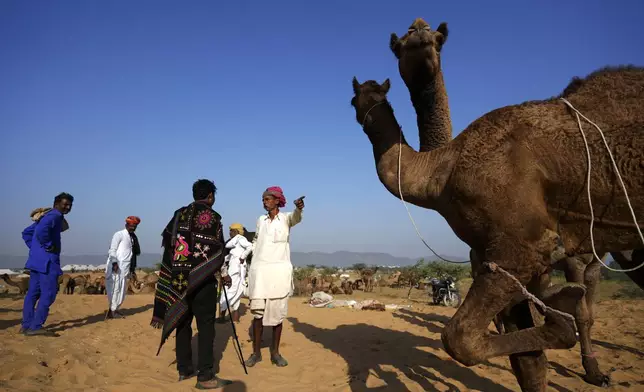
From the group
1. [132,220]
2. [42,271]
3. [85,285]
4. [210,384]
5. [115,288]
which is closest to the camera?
[210,384]

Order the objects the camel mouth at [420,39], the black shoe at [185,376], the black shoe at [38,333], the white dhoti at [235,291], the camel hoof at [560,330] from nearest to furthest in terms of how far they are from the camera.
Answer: the camel hoof at [560,330], the camel mouth at [420,39], the black shoe at [185,376], the black shoe at [38,333], the white dhoti at [235,291]

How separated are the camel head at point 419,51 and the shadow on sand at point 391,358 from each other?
355cm

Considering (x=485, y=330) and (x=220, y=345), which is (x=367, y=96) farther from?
(x=220, y=345)

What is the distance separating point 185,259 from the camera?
4742 millimetres

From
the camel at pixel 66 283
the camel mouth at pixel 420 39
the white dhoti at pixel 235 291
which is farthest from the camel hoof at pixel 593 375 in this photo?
the camel at pixel 66 283

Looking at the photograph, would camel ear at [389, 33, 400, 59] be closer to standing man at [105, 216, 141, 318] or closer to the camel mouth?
the camel mouth

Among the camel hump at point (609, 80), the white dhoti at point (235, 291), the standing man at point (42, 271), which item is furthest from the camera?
the white dhoti at point (235, 291)

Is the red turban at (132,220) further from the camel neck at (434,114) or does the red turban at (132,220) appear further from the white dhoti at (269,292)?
the camel neck at (434,114)

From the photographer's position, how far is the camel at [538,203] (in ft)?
8.75

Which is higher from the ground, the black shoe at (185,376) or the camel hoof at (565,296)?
the camel hoof at (565,296)

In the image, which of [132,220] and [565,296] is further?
[132,220]

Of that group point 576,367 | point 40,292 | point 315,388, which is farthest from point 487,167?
point 40,292

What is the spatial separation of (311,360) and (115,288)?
6.07 metres

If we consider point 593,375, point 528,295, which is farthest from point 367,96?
point 593,375
